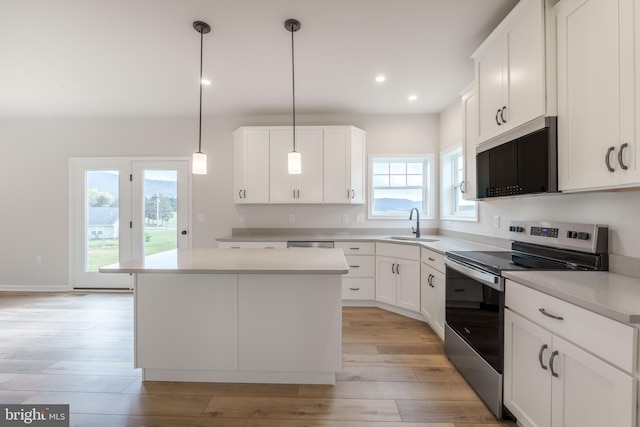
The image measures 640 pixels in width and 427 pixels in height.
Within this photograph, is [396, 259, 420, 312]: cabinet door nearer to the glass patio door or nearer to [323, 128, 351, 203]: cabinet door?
[323, 128, 351, 203]: cabinet door

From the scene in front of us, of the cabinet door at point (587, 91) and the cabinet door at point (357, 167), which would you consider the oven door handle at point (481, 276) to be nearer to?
the cabinet door at point (587, 91)

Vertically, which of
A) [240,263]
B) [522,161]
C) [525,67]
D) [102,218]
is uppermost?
[525,67]

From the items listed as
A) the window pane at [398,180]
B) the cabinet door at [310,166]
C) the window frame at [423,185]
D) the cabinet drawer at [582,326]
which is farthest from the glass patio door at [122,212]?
the cabinet drawer at [582,326]

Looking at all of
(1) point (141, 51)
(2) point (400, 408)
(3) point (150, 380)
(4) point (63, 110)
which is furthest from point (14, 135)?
(2) point (400, 408)

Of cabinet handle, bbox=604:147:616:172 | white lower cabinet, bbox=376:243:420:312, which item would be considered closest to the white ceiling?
cabinet handle, bbox=604:147:616:172

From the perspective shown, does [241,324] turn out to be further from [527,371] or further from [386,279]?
[386,279]

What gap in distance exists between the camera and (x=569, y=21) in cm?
154

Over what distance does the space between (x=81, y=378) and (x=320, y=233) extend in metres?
2.90

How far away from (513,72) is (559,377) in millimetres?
1812

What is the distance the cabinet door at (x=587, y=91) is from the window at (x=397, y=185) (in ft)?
8.59

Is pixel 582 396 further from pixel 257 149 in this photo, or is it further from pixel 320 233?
pixel 257 149

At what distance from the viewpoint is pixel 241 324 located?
2004mm

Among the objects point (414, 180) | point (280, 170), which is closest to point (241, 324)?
point (280, 170)

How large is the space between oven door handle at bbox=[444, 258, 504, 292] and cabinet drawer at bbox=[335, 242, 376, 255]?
139 cm
